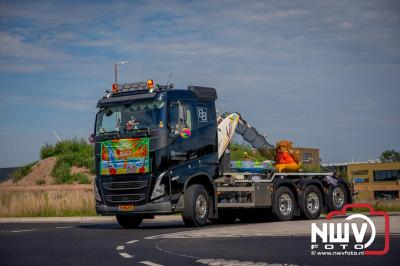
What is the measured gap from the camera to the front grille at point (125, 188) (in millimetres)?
19984

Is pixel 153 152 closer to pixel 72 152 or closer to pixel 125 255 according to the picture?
pixel 125 255

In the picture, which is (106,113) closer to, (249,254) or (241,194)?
(241,194)

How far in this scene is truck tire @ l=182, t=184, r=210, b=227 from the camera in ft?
66.3

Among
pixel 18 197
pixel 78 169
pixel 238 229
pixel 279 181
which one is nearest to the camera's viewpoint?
pixel 238 229

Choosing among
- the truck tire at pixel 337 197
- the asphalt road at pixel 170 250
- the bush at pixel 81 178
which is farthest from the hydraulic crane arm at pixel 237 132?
the bush at pixel 81 178

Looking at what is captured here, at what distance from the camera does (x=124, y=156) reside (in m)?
20.3

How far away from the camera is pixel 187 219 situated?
20.3 metres

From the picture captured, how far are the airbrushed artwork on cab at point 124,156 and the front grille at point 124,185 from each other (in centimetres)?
28

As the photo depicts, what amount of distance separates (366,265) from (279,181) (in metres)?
12.0

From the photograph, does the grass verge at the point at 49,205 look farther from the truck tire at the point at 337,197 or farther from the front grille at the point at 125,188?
the truck tire at the point at 337,197

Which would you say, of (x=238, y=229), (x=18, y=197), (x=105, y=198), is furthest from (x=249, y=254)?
(x=18, y=197)

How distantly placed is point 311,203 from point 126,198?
6.38m

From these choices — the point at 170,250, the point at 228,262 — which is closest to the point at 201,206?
the point at 170,250

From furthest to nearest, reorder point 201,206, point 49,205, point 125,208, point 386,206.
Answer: point 49,205 → point 386,206 → point 201,206 → point 125,208
